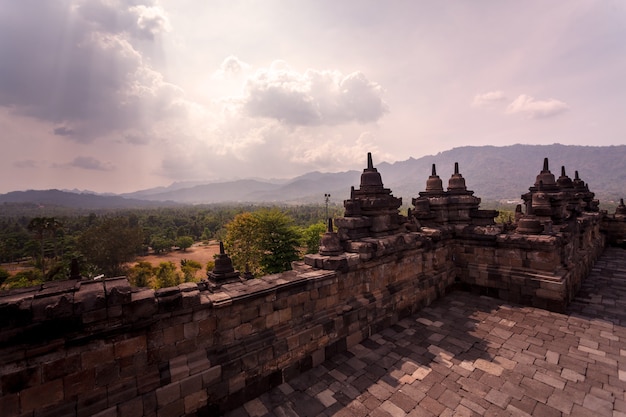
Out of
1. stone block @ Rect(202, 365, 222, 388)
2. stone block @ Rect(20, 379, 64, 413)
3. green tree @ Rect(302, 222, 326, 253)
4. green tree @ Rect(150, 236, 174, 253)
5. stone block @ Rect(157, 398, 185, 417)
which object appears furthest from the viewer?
green tree @ Rect(150, 236, 174, 253)

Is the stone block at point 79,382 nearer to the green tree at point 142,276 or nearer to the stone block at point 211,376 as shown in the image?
the stone block at point 211,376

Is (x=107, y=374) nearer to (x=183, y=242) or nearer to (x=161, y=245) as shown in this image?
(x=161, y=245)

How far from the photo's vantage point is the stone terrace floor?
429 cm

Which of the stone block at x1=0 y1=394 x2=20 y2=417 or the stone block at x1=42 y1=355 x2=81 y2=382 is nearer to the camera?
the stone block at x1=0 y1=394 x2=20 y2=417

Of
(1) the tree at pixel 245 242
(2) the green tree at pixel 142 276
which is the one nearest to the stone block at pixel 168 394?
(1) the tree at pixel 245 242

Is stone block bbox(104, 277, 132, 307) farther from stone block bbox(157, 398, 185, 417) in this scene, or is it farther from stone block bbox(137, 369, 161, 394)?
stone block bbox(157, 398, 185, 417)

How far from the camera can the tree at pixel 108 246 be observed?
117 ft

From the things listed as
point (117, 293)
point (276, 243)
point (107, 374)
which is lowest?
point (276, 243)

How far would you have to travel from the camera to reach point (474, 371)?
508 cm

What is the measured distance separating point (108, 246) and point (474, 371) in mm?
42983

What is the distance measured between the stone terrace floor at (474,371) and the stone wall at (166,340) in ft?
1.65

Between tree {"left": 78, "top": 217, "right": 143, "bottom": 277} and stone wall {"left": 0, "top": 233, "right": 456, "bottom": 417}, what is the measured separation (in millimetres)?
39756

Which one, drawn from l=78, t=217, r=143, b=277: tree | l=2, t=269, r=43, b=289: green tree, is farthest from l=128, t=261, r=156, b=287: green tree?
l=2, t=269, r=43, b=289: green tree

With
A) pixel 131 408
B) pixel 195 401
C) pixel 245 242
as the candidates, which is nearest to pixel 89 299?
pixel 131 408
